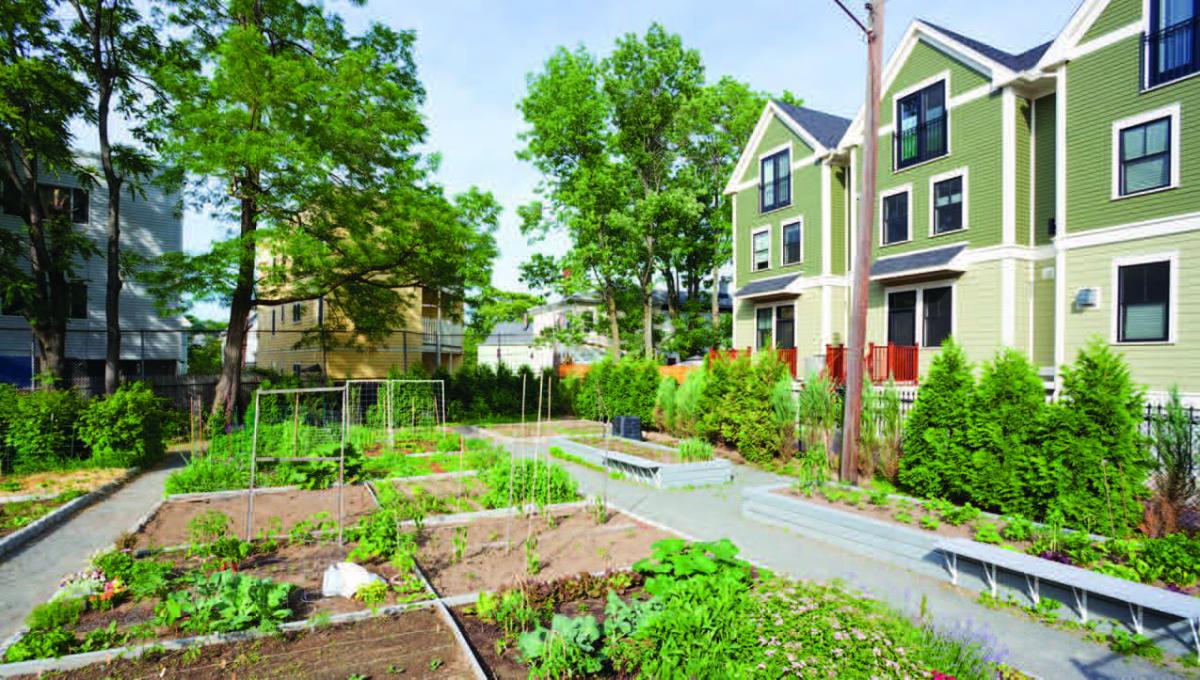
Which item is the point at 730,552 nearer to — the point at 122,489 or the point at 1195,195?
the point at 122,489

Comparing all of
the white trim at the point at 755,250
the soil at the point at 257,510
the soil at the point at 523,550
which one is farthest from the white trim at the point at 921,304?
the soil at the point at 257,510

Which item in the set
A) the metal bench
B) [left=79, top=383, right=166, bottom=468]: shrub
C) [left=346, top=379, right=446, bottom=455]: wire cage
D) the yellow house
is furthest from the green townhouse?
[left=79, top=383, right=166, bottom=468]: shrub

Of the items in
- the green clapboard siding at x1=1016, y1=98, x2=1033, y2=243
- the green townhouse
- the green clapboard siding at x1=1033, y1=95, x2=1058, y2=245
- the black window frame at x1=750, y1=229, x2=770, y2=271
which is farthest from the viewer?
the black window frame at x1=750, y1=229, x2=770, y2=271

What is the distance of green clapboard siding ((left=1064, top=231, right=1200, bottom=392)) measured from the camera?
11.3 meters

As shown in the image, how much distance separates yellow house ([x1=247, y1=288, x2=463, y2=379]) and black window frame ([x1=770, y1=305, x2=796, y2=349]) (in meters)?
12.2

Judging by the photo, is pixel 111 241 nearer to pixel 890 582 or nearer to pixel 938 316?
pixel 890 582

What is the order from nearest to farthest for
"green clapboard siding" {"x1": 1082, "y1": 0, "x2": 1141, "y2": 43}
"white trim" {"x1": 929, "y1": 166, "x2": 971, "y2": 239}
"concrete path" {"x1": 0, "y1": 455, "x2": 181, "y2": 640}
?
"concrete path" {"x1": 0, "y1": 455, "x2": 181, "y2": 640} < "green clapboard siding" {"x1": 1082, "y1": 0, "x2": 1141, "y2": 43} < "white trim" {"x1": 929, "y1": 166, "x2": 971, "y2": 239}

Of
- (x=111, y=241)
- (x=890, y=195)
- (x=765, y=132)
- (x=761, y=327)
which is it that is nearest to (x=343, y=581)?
(x=111, y=241)

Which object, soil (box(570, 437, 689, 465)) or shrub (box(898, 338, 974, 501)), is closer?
shrub (box(898, 338, 974, 501))

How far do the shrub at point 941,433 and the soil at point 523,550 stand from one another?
4.02 meters

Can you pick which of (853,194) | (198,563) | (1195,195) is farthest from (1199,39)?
(198,563)

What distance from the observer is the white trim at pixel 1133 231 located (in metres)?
11.4

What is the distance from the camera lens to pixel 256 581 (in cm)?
452

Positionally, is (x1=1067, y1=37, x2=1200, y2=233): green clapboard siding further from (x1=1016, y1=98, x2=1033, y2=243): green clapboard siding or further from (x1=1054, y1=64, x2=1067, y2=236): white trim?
(x1=1016, y1=98, x2=1033, y2=243): green clapboard siding
